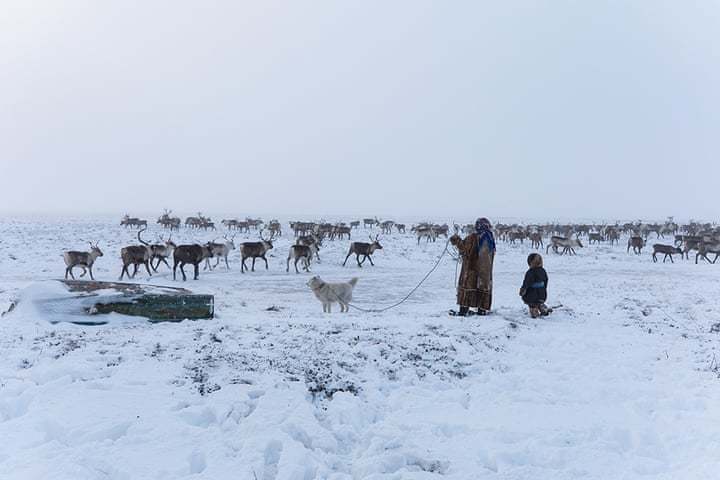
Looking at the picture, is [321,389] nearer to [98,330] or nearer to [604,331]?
[98,330]

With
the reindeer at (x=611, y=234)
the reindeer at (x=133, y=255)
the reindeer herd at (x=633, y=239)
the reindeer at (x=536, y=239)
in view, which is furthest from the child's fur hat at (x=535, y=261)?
the reindeer at (x=611, y=234)

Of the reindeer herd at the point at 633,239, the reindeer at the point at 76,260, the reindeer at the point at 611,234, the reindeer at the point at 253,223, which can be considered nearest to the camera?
the reindeer at the point at 76,260

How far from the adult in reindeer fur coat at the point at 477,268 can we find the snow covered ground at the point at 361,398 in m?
0.57

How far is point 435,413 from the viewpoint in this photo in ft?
18.2

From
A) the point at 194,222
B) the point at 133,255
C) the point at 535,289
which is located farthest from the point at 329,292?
the point at 194,222

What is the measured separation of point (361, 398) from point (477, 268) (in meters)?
4.74

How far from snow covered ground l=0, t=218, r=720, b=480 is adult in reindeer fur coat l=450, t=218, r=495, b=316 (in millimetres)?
573

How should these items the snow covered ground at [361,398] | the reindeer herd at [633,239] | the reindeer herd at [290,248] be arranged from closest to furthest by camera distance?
1. the snow covered ground at [361,398]
2. the reindeer herd at [290,248]
3. the reindeer herd at [633,239]

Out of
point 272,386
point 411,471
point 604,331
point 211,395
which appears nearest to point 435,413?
point 411,471

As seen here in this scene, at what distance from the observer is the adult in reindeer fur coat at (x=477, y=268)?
9672 mm

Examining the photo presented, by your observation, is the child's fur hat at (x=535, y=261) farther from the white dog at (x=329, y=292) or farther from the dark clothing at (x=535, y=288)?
the white dog at (x=329, y=292)

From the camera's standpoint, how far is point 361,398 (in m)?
5.78

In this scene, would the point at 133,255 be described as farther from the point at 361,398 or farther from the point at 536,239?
the point at 536,239

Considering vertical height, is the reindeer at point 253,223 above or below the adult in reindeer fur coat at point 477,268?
below
